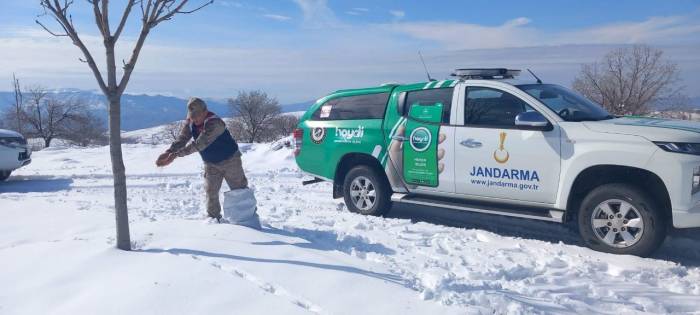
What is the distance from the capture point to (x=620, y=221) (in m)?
5.29

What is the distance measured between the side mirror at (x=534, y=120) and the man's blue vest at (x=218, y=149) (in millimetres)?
3188

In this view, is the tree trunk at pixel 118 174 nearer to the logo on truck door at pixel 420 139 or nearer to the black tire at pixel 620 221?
the logo on truck door at pixel 420 139

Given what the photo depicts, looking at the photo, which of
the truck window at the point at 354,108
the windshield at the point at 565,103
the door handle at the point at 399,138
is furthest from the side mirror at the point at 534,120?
the truck window at the point at 354,108

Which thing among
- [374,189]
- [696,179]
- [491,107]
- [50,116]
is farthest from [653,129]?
[50,116]

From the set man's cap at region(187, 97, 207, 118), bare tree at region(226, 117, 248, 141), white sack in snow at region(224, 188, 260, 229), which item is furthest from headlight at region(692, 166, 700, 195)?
bare tree at region(226, 117, 248, 141)

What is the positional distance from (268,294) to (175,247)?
61.1 inches

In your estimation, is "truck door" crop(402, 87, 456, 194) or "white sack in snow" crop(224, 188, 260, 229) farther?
"truck door" crop(402, 87, 456, 194)

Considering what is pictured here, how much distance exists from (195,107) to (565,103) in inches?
163

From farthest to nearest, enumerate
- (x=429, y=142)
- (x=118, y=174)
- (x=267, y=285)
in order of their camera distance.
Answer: (x=429, y=142) < (x=118, y=174) < (x=267, y=285)

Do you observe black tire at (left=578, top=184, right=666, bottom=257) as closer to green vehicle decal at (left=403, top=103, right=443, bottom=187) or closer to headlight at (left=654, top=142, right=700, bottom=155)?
headlight at (left=654, top=142, right=700, bottom=155)

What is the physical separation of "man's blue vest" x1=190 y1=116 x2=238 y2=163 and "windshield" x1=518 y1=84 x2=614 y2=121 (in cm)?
338

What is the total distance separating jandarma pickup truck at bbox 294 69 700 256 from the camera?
512cm

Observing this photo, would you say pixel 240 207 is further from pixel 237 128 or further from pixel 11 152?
pixel 237 128

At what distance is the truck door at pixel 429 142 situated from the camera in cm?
652
